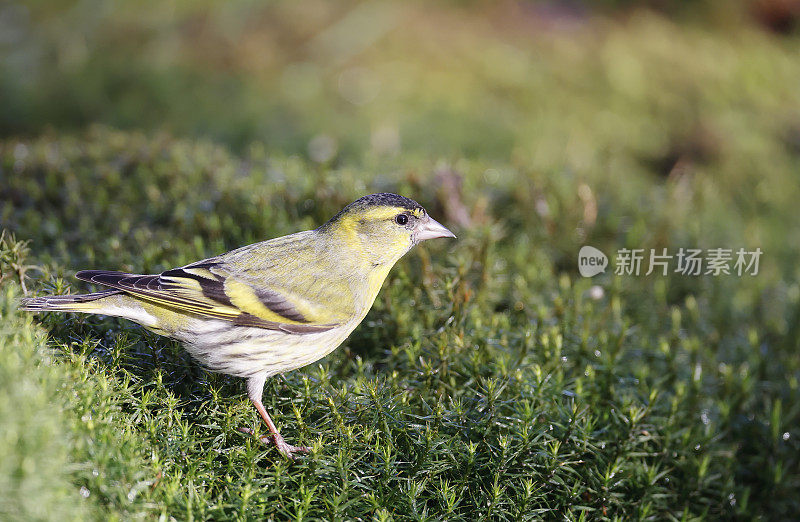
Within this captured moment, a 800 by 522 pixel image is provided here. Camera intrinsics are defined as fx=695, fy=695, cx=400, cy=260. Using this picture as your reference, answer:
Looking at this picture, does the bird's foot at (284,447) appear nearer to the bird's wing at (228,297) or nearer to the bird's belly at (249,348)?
the bird's belly at (249,348)

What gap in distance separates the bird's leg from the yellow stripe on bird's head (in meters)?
0.75

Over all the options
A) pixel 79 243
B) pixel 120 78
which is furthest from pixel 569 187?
pixel 120 78

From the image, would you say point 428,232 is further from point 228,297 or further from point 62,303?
point 62,303

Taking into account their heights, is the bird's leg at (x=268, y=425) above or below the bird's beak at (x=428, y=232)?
below

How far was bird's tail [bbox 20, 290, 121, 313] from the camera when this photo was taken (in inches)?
99.2

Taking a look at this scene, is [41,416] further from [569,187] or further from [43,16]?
[43,16]

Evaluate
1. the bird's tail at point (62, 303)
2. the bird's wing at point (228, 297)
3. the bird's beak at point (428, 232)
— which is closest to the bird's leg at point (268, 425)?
the bird's wing at point (228, 297)

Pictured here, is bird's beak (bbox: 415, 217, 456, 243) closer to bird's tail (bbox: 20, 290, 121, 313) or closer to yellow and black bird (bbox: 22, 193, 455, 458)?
yellow and black bird (bbox: 22, 193, 455, 458)

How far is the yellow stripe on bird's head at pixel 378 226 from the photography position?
124 inches

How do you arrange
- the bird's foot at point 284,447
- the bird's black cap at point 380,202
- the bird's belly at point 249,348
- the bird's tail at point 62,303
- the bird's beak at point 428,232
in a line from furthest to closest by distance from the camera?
the bird's beak at point 428,232
the bird's black cap at point 380,202
the bird's belly at point 249,348
the bird's foot at point 284,447
the bird's tail at point 62,303

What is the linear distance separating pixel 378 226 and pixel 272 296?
59cm

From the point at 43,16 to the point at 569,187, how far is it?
18.6 feet

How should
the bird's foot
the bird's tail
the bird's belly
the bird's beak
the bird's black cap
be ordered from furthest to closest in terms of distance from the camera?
the bird's beak → the bird's black cap → the bird's belly → the bird's foot → the bird's tail

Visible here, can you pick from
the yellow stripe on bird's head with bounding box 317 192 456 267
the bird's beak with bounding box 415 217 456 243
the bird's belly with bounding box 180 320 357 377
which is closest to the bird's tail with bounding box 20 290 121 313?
the bird's belly with bounding box 180 320 357 377
